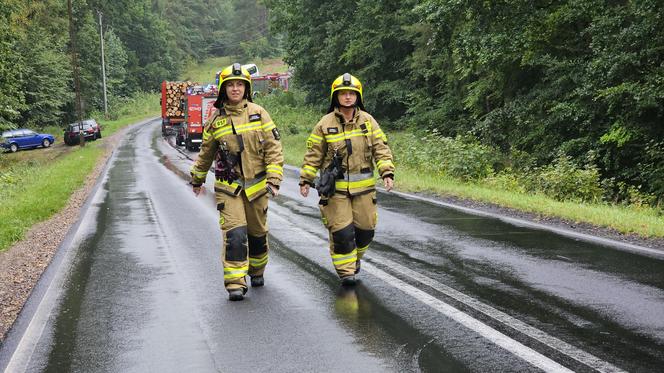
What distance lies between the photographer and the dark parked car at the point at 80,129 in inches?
1885

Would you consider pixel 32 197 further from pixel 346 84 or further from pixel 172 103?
pixel 172 103

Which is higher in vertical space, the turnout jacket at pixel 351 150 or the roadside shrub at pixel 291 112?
the turnout jacket at pixel 351 150

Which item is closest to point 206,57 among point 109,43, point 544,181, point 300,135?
point 109,43

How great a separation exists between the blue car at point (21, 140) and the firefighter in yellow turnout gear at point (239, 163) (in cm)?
4206

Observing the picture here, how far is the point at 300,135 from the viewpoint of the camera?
38.8 meters

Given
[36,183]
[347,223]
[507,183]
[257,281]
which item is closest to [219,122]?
[347,223]

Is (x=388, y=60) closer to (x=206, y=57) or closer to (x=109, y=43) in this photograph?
(x=109, y=43)

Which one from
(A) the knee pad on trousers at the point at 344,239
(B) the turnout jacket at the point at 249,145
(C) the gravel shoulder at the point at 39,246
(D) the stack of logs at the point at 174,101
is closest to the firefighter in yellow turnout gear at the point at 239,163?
(B) the turnout jacket at the point at 249,145

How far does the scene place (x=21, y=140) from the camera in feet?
151

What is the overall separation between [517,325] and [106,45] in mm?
84273

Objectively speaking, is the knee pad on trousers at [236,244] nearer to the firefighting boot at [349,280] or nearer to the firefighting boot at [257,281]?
the firefighting boot at [257,281]

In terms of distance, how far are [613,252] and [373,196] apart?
306cm

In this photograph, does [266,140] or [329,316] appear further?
[266,140]

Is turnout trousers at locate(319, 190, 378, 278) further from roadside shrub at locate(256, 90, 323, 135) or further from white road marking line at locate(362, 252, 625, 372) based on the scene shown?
roadside shrub at locate(256, 90, 323, 135)
